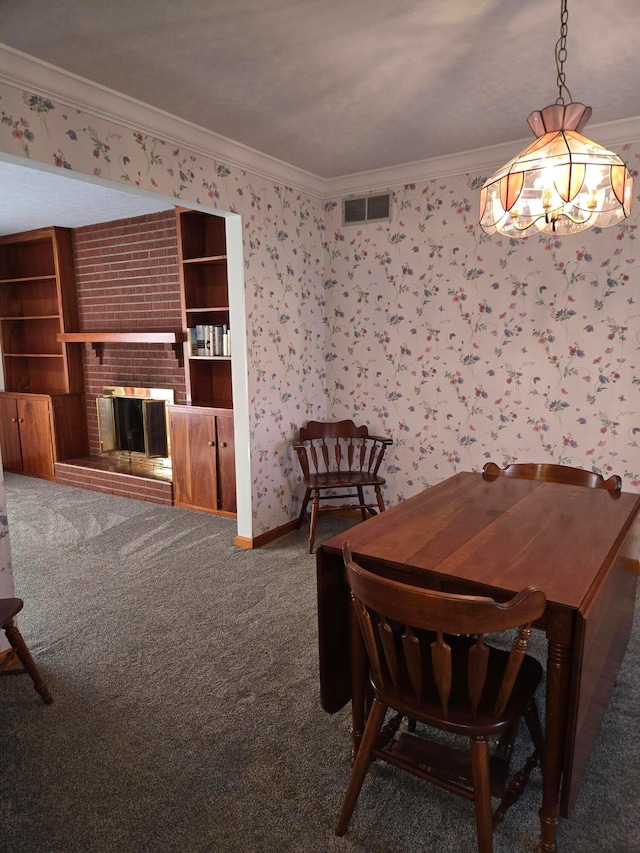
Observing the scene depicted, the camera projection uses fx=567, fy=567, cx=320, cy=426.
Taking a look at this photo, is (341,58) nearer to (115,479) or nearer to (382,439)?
(382,439)

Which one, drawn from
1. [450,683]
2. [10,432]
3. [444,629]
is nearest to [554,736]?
[450,683]

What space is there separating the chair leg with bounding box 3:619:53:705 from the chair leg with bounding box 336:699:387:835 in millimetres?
1221

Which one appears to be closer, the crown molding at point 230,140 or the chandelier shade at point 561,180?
the chandelier shade at point 561,180

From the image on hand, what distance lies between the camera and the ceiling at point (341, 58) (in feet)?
6.05

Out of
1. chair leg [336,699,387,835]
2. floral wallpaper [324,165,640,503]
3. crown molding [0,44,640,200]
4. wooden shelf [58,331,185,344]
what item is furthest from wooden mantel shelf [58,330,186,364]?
chair leg [336,699,387,835]

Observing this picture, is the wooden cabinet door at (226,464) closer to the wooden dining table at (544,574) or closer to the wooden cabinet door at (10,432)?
the wooden dining table at (544,574)

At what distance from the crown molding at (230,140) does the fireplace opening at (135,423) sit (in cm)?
206

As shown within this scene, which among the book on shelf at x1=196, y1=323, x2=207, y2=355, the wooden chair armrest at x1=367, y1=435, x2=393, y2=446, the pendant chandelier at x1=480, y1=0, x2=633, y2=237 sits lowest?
the wooden chair armrest at x1=367, y1=435, x2=393, y2=446

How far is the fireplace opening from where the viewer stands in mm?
4758

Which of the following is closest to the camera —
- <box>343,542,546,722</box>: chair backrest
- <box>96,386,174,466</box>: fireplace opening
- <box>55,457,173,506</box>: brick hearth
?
<box>343,542,546,722</box>: chair backrest

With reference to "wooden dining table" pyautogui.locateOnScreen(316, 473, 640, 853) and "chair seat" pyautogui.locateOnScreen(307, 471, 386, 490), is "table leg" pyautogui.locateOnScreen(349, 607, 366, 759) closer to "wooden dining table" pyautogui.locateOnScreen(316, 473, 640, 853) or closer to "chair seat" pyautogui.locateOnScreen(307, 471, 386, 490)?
"wooden dining table" pyautogui.locateOnScreen(316, 473, 640, 853)

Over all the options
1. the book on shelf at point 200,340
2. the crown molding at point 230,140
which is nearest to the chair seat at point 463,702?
the crown molding at point 230,140

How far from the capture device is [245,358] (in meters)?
3.45

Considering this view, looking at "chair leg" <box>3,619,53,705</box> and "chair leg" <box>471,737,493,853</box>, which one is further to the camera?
"chair leg" <box>3,619,53,705</box>
